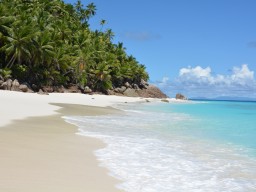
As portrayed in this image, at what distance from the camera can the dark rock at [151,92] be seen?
7373 centimetres

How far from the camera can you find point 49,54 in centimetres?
4109

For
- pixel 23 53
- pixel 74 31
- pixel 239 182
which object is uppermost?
pixel 74 31

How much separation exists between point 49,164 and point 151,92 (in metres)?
72.1

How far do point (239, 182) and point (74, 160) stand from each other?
3.02 meters

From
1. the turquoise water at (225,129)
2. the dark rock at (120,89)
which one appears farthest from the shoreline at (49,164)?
the dark rock at (120,89)

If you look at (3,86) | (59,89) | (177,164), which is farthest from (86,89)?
(177,164)

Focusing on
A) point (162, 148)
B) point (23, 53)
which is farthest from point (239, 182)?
point (23, 53)

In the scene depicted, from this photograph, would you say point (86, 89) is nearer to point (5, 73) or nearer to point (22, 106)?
point (5, 73)

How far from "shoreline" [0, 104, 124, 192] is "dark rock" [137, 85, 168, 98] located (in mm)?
63254

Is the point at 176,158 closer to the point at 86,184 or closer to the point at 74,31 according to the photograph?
the point at 86,184

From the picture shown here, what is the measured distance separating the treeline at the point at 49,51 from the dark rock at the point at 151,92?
5069mm

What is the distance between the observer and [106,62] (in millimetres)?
60031

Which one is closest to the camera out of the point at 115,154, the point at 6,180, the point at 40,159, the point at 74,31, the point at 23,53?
the point at 6,180

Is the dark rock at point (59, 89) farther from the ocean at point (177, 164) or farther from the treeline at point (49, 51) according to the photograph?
the ocean at point (177, 164)
